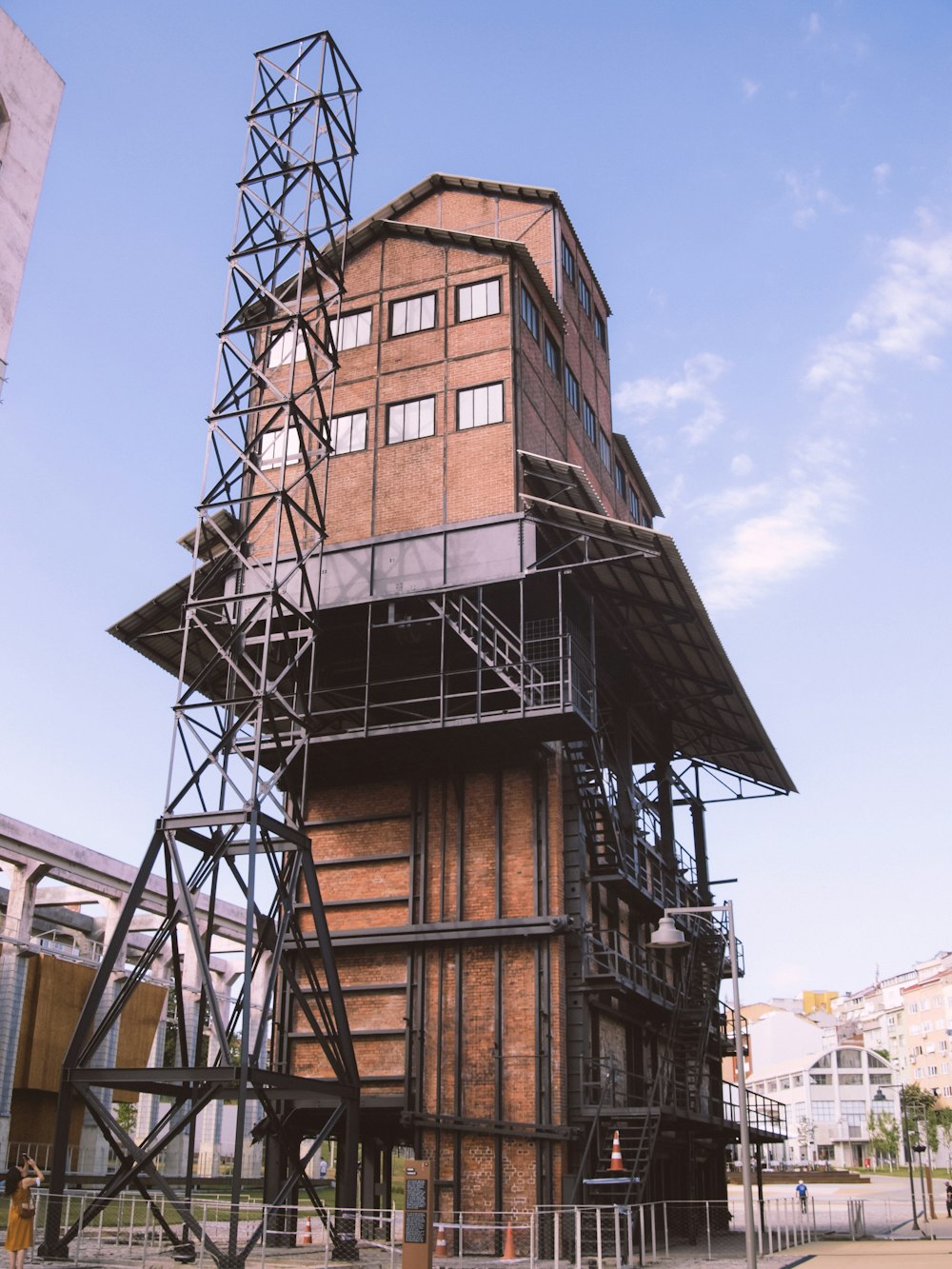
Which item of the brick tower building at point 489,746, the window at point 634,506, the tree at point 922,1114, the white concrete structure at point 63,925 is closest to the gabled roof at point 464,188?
the brick tower building at point 489,746

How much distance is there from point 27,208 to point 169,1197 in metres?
19.0

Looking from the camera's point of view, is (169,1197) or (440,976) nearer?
(169,1197)

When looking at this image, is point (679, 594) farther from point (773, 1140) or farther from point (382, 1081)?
point (773, 1140)

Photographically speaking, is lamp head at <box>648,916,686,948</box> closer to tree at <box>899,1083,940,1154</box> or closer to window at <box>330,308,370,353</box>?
window at <box>330,308,370,353</box>

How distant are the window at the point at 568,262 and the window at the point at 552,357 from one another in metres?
4.29

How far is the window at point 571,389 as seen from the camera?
34.4 meters

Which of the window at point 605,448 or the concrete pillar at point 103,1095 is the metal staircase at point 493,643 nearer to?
the window at point 605,448

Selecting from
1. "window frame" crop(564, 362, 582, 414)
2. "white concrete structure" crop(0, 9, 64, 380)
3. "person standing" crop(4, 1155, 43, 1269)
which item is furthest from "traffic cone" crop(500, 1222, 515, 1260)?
"window frame" crop(564, 362, 582, 414)

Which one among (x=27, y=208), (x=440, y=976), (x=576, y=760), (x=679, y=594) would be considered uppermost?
(x=27, y=208)

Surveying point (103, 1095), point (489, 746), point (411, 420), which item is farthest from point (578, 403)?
point (103, 1095)

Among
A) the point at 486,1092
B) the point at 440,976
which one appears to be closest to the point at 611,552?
the point at 440,976

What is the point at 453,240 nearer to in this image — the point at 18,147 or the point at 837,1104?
the point at 18,147

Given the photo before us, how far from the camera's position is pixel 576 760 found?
2653 cm

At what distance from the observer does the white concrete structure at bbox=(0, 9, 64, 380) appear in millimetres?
23734
